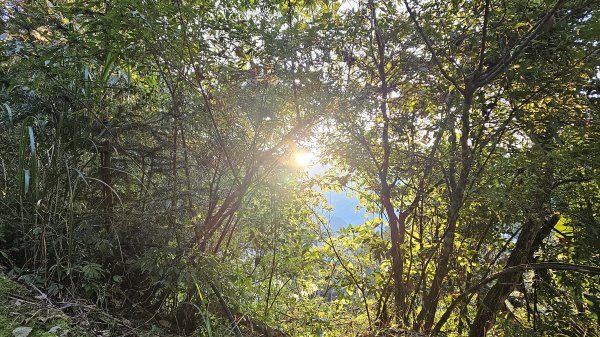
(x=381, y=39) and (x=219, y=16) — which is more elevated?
(x=381, y=39)

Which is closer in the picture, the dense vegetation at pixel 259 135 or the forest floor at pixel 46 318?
the forest floor at pixel 46 318

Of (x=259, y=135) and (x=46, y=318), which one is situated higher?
(x=259, y=135)

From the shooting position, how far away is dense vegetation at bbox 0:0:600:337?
1.90m

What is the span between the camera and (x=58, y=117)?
204 centimetres

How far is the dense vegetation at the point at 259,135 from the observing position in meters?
1.90

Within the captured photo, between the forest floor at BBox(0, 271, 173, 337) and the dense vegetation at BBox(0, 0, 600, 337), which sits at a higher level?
the dense vegetation at BBox(0, 0, 600, 337)

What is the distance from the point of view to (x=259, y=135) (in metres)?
2.43

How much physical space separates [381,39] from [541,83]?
3.80ft

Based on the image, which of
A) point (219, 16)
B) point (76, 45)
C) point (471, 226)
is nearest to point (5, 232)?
point (76, 45)

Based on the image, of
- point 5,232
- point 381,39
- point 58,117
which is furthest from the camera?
point 381,39

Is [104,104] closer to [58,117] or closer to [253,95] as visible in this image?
[58,117]

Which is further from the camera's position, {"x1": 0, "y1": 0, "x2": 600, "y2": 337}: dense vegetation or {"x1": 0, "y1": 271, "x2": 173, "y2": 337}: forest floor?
{"x1": 0, "y1": 0, "x2": 600, "y2": 337}: dense vegetation

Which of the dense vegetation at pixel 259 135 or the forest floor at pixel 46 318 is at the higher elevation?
the dense vegetation at pixel 259 135

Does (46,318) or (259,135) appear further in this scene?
(259,135)
